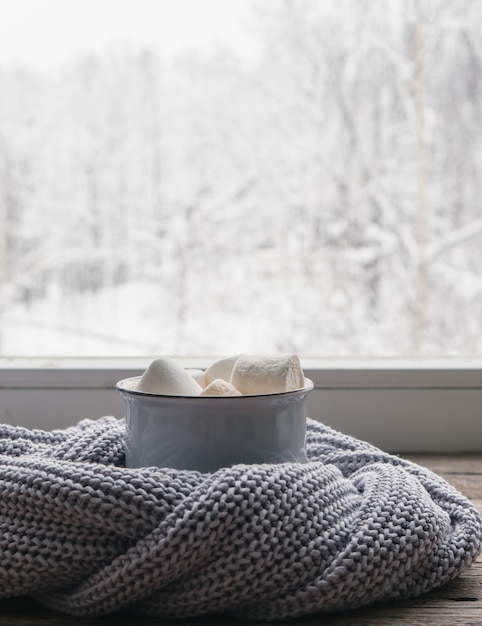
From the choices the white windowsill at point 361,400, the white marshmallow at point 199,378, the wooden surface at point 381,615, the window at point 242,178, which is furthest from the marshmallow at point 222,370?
the window at point 242,178

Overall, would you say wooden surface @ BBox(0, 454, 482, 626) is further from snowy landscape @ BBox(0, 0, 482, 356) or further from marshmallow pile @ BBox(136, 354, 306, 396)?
snowy landscape @ BBox(0, 0, 482, 356)

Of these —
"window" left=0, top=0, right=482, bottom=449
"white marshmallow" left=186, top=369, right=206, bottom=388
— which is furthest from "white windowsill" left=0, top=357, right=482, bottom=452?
"window" left=0, top=0, right=482, bottom=449

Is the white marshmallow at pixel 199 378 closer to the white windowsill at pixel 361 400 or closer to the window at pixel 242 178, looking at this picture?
the white windowsill at pixel 361 400

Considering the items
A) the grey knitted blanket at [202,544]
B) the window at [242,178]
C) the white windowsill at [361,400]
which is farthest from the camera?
the window at [242,178]

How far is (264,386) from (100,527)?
0.15 meters

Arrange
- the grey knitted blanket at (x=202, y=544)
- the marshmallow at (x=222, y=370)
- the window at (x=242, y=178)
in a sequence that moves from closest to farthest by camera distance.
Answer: the grey knitted blanket at (x=202, y=544)
the marshmallow at (x=222, y=370)
the window at (x=242, y=178)

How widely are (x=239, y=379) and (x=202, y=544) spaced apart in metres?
0.13

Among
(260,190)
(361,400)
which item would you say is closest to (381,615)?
(361,400)

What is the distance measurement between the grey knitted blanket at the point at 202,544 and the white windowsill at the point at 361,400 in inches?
17.3

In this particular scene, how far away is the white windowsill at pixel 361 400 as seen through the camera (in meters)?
0.92

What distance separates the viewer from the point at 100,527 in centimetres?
44

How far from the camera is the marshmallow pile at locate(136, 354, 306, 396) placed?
51 cm

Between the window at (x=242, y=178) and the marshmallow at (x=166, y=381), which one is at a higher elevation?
the window at (x=242, y=178)

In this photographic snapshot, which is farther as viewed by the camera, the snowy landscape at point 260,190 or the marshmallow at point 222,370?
the snowy landscape at point 260,190
